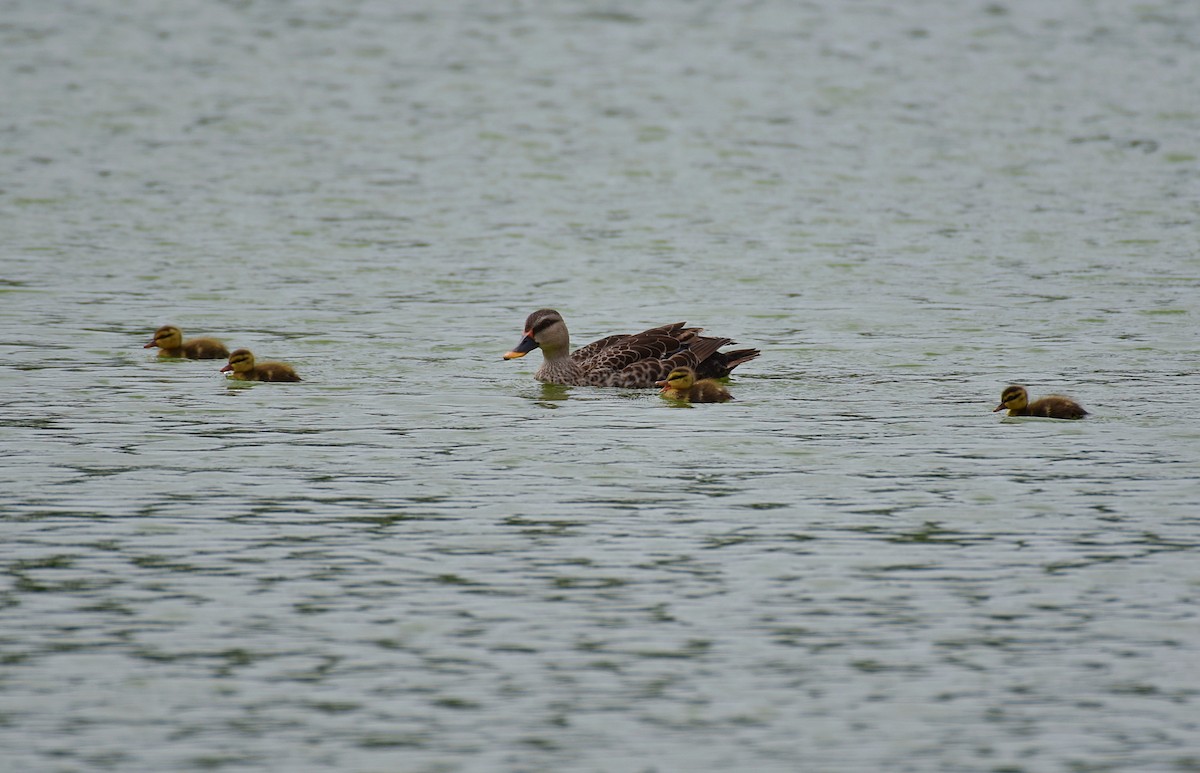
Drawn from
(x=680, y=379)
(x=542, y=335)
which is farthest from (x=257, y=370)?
(x=680, y=379)

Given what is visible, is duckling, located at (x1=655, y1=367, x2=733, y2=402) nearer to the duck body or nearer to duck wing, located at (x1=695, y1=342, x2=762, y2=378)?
the duck body

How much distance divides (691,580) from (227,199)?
51.9 feet

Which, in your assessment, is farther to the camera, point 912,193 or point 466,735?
point 912,193

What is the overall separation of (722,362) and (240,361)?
11.4ft

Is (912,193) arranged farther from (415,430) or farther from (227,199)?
(415,430)

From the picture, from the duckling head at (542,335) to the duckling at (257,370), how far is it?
167 cm

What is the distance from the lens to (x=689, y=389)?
14.2 m

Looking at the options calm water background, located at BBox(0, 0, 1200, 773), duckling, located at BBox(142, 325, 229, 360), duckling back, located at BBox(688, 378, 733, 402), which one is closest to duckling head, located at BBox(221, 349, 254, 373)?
calm water background, located at BBox(0, 0, 1200, 773)

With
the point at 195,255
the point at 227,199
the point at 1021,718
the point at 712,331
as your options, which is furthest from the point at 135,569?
the point at 227,199

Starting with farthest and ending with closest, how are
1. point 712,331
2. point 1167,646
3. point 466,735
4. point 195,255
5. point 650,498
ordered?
1. point 195,255
2. point 712,331
3. point 650,498
4. point 1167,646
5. point 466,735

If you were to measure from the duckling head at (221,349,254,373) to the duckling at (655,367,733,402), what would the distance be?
296 centimetres

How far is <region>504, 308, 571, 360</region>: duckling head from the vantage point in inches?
599

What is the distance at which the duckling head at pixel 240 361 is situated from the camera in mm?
14461

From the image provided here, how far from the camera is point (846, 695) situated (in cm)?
785
